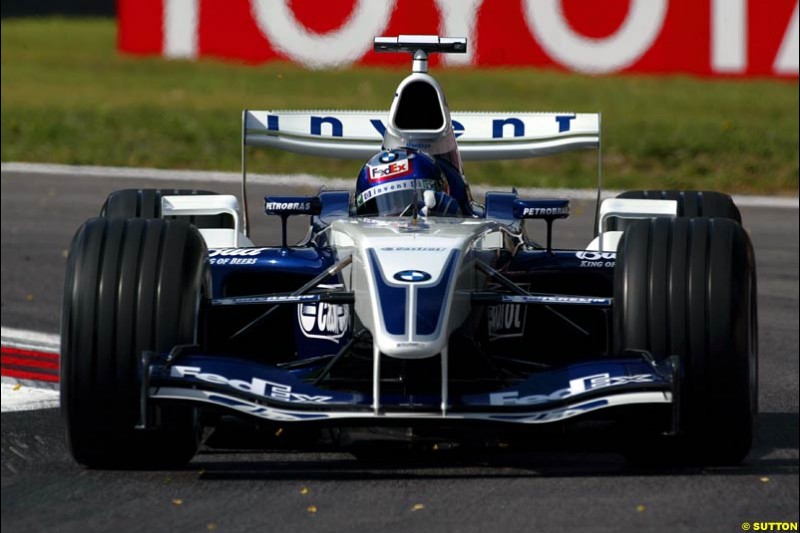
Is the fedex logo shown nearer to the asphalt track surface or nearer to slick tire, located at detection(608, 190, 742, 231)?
the asphalt track surface

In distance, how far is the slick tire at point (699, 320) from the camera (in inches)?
246

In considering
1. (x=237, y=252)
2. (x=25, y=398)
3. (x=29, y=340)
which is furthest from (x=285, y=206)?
(x=29, y=340)

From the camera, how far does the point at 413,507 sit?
6789 millimetres

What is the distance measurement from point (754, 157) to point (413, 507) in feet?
36.5

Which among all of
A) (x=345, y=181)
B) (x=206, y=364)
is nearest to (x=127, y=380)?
(x=206, y=364)

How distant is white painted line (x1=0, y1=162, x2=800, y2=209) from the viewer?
1556 centimetres

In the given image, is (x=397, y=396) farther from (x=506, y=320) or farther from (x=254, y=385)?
(x=506, y=320)

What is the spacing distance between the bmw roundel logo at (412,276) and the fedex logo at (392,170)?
4.14 ft

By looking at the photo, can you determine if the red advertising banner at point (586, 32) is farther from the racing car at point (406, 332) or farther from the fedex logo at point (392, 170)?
the racing car at point (406, 332)

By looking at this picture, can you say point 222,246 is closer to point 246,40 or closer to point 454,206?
point 454,206

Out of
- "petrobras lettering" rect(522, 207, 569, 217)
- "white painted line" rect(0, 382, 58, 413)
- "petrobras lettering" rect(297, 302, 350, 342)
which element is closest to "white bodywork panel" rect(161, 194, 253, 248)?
"white painted line" rect(0, 382, 58, 413)

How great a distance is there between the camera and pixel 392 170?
749 centimetres

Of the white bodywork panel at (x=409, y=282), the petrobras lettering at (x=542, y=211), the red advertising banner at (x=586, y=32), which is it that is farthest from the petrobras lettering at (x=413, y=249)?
the red advertising banner at (x=586, y=32)

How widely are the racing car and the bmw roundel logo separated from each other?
0.05 feet
